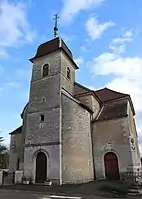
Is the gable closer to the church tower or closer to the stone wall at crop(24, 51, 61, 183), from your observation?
the church tower

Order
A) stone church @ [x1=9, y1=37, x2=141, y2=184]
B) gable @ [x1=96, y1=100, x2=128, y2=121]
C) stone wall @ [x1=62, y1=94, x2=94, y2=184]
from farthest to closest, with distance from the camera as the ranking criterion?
gable @ [x1=96, y1=100, x2=128, y2=121], stone church @ [x1=9, y1=37, x2=141, y2=184], stone wall @ [x1=62, y1=94, x2=94, y2=184]

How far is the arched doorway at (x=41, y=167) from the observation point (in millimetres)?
17703

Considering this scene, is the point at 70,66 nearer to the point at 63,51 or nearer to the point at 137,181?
the point at 63,51

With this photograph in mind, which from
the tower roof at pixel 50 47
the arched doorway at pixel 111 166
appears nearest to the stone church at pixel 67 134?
the arched doorway at pixel 111 166

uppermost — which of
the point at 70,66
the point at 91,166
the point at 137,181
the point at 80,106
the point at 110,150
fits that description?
the point at 70,66

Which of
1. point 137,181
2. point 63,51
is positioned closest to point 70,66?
point 63,51

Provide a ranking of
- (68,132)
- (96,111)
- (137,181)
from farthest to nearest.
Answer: (96,111), (68,132), (137,181)

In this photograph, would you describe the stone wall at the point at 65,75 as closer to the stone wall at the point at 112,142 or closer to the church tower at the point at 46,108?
the church tower at the point at 46,108

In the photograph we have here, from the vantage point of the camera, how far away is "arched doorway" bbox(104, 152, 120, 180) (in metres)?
18.6

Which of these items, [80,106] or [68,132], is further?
[80,106]

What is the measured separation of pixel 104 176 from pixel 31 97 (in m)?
11.0

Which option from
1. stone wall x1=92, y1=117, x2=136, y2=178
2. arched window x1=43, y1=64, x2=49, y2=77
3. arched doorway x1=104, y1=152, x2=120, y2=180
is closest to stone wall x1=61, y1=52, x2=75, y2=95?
arched window x1=43, y1=64, x2=49, y2=77

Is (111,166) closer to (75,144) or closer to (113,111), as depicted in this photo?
(75,144)

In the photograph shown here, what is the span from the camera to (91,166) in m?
19.1
